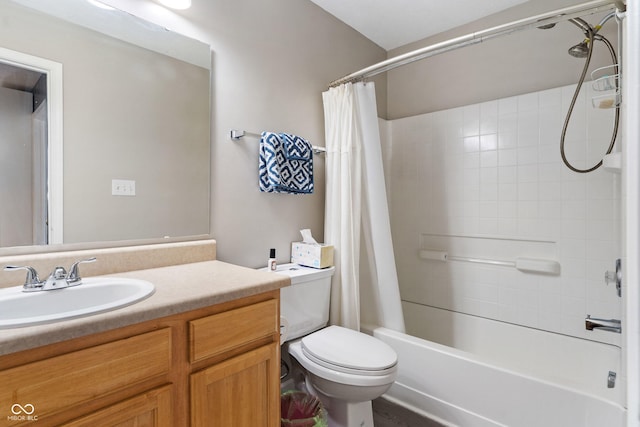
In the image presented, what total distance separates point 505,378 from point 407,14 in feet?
7.42

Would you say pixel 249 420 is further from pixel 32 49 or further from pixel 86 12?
pixel 86 12

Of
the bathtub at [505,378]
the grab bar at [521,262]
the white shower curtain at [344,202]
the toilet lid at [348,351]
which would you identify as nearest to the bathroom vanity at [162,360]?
the toilet lid at [348,351]

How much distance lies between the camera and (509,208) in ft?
7.09

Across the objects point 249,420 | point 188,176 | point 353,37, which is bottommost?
point 249,420

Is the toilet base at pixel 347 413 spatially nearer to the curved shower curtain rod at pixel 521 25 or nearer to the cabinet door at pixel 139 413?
the cabinet door at pixel 139 413

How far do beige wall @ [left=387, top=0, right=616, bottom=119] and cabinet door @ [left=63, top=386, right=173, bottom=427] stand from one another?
2.50 meters

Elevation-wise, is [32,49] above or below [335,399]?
above

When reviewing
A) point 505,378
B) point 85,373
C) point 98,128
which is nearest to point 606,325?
point 505,378

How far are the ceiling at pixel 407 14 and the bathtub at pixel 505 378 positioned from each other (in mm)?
2070

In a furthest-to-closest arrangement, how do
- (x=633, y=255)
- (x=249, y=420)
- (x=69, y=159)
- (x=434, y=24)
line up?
(x=434, y=24) < (x=69, y=159) < (x=249, y=420) < (x=633, y=255)

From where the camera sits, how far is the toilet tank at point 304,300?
5.24 feet

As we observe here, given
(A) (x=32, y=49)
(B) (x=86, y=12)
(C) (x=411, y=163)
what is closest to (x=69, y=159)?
(A) (x=32, y=49)

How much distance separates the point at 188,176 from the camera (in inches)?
59.4

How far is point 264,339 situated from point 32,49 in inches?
51.0
